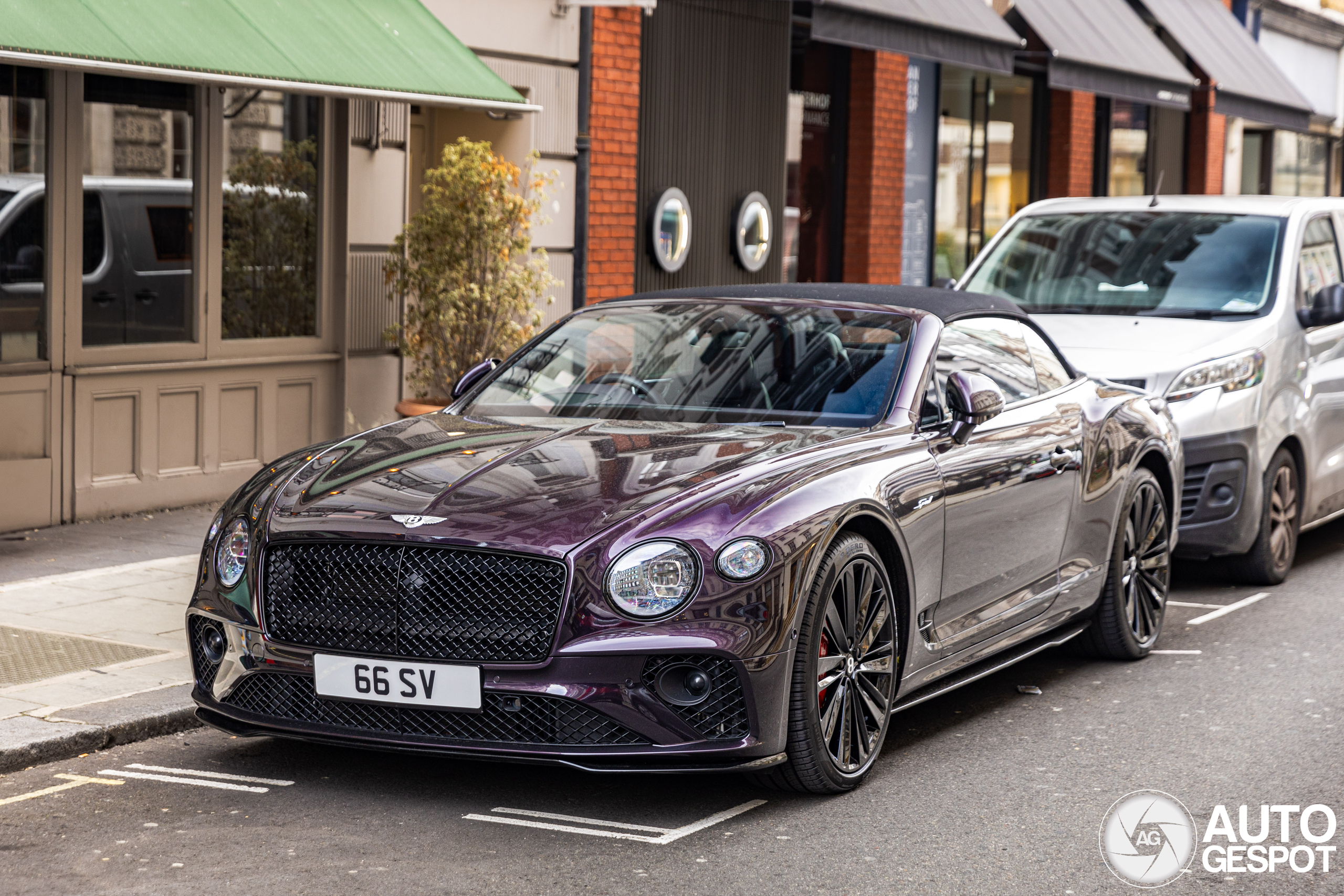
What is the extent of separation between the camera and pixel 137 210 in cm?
1004

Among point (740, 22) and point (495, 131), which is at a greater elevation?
point (740, 22)

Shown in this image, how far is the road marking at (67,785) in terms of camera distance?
5238 mm

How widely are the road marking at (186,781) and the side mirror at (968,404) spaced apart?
8.11ft

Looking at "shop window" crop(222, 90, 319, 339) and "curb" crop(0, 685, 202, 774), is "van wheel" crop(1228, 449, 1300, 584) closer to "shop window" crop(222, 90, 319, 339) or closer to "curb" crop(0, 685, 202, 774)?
"curb" crop(0, 685, 202, 774)

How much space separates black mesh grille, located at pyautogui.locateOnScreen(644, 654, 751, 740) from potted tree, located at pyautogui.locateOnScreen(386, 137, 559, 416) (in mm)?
6007

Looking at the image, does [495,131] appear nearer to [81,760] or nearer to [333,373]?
[333,373]

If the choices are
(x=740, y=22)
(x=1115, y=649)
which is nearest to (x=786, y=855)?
(x=1115, y=649)

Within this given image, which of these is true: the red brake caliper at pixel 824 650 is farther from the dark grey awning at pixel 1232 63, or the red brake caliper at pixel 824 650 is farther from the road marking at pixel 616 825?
the dark grey awning at pixel 1232 63

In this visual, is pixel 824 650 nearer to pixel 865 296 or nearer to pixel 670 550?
pixel 670 550

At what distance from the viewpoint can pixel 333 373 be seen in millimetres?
11430

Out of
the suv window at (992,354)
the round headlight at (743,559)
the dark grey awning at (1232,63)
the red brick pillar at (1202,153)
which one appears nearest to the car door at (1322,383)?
the suv window at (992,354)

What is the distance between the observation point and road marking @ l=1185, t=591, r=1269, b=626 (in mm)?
8352

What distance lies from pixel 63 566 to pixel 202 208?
271cm

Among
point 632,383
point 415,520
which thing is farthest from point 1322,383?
point 415,520
